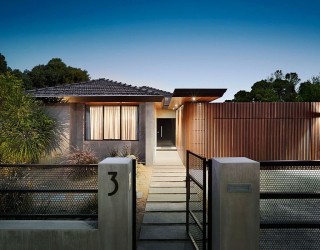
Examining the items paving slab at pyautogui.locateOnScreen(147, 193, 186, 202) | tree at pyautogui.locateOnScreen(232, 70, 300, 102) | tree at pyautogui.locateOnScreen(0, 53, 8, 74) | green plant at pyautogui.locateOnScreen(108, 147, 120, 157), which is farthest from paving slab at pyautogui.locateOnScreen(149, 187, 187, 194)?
tree at pyautogui.locateOnScreen(0, 53, 8, 74)

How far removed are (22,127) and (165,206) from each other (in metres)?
6.43

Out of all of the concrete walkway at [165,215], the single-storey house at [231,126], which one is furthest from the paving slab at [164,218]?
the single-storey house at [231,126]

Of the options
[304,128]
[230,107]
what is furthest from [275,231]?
[304,128]

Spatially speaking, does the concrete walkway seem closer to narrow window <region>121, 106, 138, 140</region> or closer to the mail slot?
the mail slot


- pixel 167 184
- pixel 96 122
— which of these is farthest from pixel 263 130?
pixel 96 122

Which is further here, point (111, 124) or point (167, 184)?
point (111, 124)

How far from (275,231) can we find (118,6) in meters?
15.2

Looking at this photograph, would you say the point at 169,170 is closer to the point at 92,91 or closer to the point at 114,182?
the point at 92,91

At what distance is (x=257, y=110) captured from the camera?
33.7 feet

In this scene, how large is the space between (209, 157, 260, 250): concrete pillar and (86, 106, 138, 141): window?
813 centimetres

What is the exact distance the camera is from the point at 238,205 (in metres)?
2.81

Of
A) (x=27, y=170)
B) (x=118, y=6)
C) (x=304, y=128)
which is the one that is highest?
(x=118, y=6)

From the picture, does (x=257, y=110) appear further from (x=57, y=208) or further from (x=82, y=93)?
(x=57, y=208)

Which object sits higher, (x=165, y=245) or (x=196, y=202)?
(x=196, y=202)
